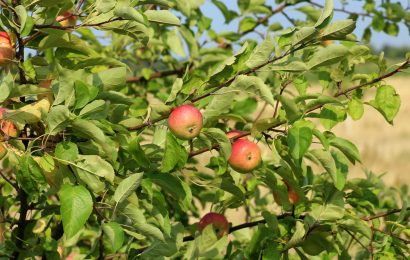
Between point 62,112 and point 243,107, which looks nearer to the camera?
point 62,112

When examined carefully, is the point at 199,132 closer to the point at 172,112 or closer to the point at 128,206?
the point at 172,112

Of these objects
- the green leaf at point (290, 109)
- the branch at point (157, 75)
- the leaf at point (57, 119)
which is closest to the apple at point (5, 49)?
the leaf at point (57, 119)

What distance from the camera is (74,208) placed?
142 cm

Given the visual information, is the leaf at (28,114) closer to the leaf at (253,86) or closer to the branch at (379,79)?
the leaf at (253,86)

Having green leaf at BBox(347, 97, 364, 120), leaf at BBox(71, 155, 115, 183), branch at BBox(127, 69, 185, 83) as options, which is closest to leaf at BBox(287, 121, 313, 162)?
green leaf at BBox(347, 97, 364, 120)

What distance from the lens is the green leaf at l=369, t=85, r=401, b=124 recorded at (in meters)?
1.81

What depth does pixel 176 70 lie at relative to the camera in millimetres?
Result: 3088

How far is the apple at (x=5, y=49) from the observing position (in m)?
1.66

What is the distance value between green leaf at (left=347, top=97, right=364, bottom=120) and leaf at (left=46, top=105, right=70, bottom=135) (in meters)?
0.75

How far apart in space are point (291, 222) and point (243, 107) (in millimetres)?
788

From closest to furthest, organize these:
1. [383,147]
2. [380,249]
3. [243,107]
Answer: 1. [380,249]
2. [243,107]
3. [383,147]

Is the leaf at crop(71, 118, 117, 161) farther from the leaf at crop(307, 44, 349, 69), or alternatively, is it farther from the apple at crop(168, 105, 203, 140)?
the leaf at crop(307, 44, 349, 69)

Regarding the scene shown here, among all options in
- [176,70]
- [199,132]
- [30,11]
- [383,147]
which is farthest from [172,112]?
[383,147]

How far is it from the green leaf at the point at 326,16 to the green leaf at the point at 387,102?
1.20 feet
